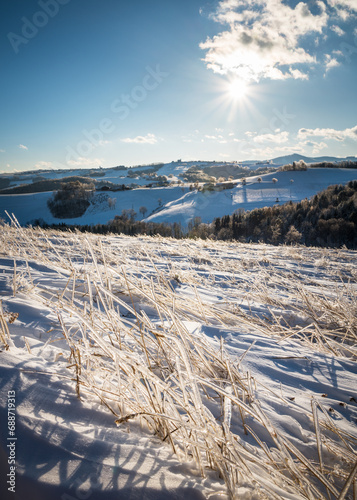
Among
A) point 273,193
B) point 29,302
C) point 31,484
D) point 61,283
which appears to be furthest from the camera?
point 273,193

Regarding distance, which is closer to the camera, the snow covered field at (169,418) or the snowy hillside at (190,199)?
the snow covered field at (169,418)

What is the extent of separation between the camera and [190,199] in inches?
2066

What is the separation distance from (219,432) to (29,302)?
5.50 feet

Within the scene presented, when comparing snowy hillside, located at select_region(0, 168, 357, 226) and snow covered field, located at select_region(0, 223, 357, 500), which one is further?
snowy hillside, located at select_region(0, 168, 357, 226)

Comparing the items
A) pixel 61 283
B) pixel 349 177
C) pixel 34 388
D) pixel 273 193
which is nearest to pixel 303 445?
pixel 34 388

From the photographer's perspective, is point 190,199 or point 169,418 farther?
point 190,199

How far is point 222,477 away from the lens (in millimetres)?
674

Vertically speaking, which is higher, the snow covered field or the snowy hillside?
the snowy hillside

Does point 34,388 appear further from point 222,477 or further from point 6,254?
point 6,254

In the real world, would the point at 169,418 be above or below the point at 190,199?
below

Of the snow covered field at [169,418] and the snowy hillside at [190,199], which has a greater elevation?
the snowy hillside at [190,199]

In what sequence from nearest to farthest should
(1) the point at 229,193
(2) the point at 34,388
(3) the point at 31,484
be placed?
(3) the point at 31,484, (2) the point at 34,388, (1) the point at 229,193

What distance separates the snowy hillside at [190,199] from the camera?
42963 mm

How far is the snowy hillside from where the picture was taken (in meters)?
43.0
